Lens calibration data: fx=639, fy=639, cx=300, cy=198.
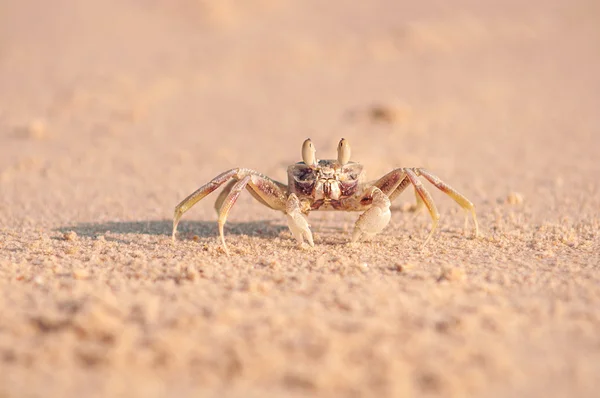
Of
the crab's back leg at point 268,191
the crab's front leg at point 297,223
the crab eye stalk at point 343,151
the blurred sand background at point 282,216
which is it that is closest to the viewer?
the blurred sand background at point 282,216

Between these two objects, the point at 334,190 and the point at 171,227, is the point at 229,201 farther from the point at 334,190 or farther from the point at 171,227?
the point at 171,227

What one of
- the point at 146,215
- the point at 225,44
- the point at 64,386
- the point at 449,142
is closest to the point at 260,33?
the point at 225,44

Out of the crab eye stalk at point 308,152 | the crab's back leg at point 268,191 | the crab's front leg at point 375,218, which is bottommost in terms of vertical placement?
the crab's front leg at point 375,218

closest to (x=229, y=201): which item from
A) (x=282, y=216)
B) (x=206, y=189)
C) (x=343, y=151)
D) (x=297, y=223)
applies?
(x=206, y=189)

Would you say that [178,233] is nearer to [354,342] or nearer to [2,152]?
[354,342]

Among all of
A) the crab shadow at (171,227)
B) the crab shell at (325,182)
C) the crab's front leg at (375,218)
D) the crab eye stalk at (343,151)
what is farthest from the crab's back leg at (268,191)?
the crab's front leg at (375,218)

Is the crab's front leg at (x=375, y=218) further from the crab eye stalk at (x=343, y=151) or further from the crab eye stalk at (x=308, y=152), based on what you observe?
the crab eye stalk at (x=308, y=152)

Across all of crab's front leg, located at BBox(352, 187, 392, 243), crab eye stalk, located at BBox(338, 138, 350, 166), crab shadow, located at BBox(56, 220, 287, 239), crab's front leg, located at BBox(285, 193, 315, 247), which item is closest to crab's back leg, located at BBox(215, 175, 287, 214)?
crab's front leg, located at BBox(285, 193, 315, 247)
